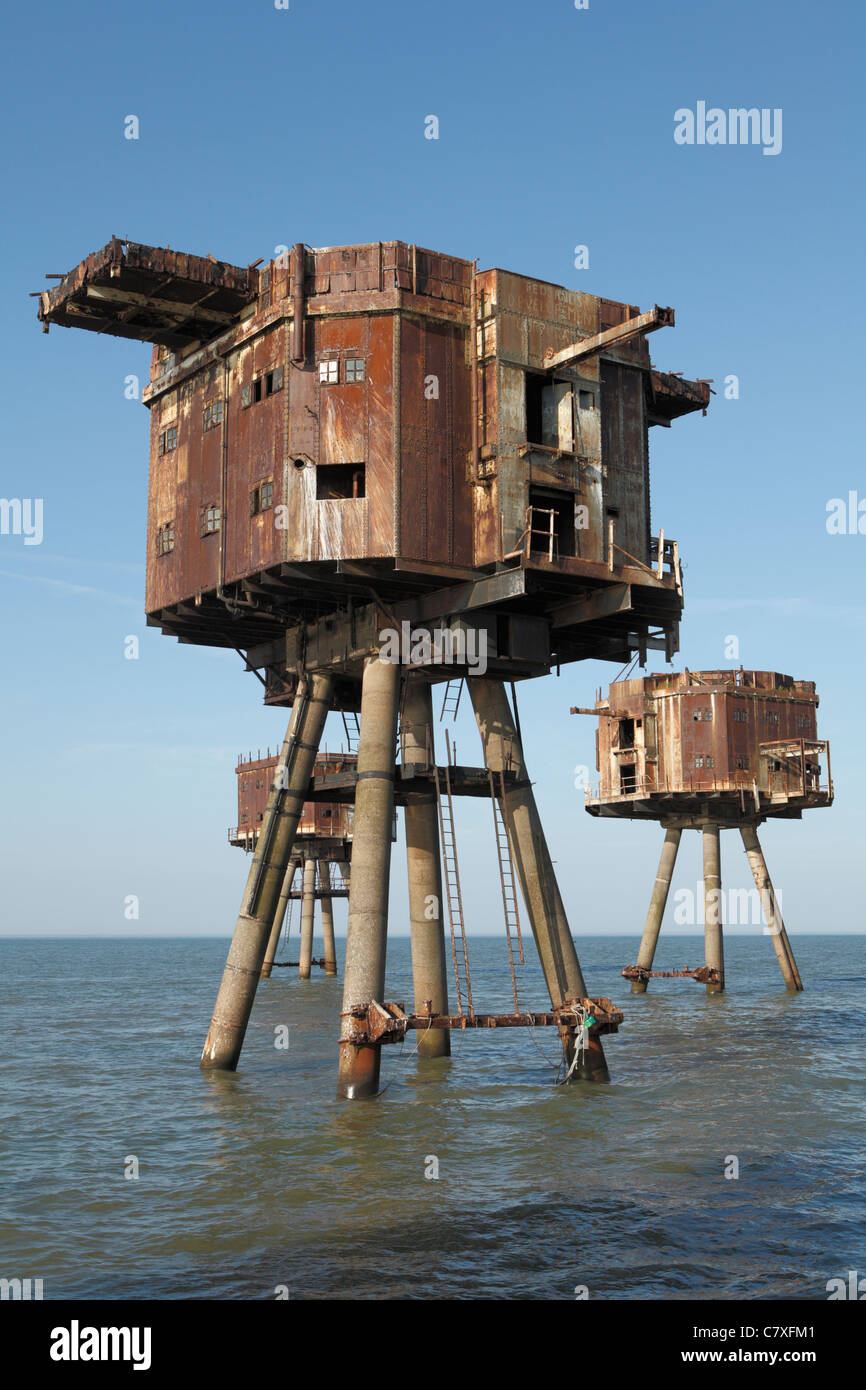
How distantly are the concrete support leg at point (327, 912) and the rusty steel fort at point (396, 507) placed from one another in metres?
41.5

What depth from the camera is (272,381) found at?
88.9 feet

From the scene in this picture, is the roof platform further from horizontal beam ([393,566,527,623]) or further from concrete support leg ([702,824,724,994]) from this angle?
concrete support leg ([702,824,724,994])

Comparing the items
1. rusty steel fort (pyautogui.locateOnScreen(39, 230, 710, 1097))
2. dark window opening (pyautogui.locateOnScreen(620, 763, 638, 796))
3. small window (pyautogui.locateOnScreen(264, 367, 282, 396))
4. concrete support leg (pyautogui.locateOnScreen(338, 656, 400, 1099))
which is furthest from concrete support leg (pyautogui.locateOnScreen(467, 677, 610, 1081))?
dark window opening (pyautogui.locateOnScreen(620, 763, 638, 796))

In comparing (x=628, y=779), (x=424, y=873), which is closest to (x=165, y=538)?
(x=424, y=873)

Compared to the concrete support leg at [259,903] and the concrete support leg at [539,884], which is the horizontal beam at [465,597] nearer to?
the concrete support leg at [539,884]

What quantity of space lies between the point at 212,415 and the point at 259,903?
36.4 ft

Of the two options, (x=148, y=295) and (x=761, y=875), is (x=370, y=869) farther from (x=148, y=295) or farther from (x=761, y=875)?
(x=761, y=875)

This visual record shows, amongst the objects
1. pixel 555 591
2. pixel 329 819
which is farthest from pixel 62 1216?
pixel 329 819

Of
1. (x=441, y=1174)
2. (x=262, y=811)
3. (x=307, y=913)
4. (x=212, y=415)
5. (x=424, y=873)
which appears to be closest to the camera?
(x=441, y=1174)

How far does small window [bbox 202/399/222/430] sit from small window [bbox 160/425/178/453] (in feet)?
5.05

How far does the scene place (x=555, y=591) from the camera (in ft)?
88.0

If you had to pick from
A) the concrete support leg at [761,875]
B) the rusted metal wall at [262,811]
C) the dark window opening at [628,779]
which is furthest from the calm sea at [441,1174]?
the rusted metal wall at [262,811]

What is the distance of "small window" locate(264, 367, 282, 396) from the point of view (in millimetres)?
26711

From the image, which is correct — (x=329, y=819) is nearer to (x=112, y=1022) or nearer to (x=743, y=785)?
(x=112, y=1022)
